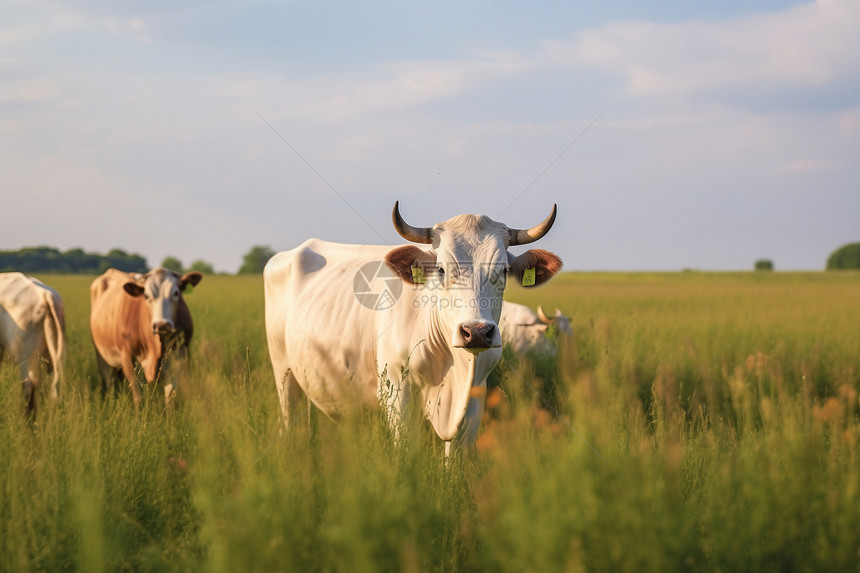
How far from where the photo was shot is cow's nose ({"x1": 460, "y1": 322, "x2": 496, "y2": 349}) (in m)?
3.64

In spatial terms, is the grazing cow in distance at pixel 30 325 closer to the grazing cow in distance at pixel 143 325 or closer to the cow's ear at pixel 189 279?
the grazing cow in distance at pixel 143 325

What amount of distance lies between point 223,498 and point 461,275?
182cm

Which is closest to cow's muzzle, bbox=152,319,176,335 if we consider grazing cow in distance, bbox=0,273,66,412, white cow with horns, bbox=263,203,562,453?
grazing cow in distance, bbox=0,273,66,412

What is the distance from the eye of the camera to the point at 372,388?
480 cm

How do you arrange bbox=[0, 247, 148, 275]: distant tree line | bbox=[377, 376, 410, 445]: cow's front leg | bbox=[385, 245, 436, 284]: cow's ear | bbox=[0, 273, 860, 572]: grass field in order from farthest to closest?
bbox=[0, 247, 148, 275]: distant tree line, bbox=[385, 245, 436, 284]: cow's ear, bbox=[377, 376, 410, 445]: cow's front leg, bbox=[0, 273, 860, 572]: grass field

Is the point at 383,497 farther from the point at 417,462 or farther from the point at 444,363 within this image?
the point at 444,363

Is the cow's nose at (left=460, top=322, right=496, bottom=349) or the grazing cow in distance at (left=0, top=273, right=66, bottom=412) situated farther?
the grazing cow in distance at (left=0, top=273, right=66, bottom=412)

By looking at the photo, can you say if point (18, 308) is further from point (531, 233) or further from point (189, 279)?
point (531, 233)

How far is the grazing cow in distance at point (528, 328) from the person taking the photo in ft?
26.8

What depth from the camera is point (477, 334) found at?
3.63 metres

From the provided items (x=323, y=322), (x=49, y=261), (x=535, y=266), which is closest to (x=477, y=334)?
(x=535, y=266)

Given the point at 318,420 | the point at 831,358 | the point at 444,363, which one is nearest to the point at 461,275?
the point at 444,363

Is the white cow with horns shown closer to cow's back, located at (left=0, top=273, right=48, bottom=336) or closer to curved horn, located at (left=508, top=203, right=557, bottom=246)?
curved horn, located at (left=508, top=203, right=557, bottom=246)

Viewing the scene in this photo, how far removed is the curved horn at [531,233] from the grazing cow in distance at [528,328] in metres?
3.52
